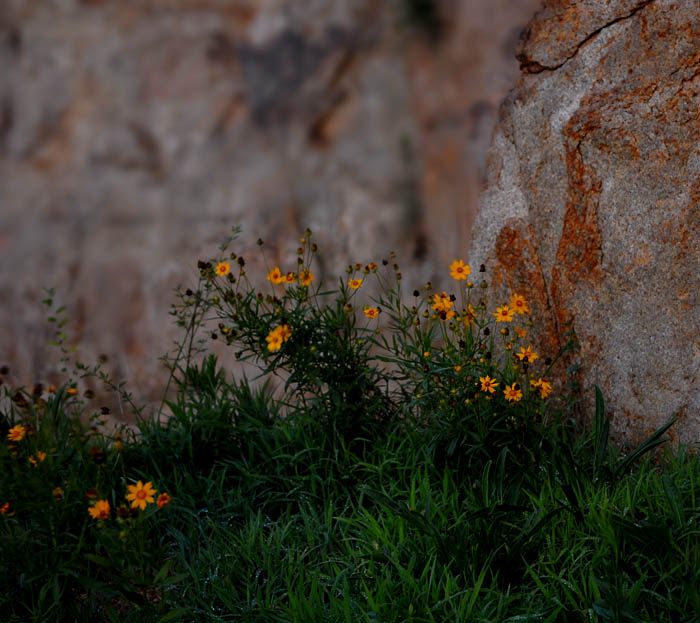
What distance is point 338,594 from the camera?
77.3 inches

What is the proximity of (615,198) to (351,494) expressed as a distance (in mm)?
1249

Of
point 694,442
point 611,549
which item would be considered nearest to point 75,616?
point 611,549

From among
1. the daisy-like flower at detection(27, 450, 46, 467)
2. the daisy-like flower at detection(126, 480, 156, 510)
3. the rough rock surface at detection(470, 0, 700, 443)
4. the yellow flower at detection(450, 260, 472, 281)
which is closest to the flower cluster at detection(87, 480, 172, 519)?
the daisy-like flower at detection(126, 480, 156, 510)

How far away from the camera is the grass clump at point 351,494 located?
5.96ft

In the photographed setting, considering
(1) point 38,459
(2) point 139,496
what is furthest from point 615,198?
(1) point 38,459

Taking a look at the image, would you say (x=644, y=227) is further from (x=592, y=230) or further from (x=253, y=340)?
(x=253, y=340)

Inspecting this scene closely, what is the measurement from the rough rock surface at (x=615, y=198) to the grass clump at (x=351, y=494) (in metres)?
0.14

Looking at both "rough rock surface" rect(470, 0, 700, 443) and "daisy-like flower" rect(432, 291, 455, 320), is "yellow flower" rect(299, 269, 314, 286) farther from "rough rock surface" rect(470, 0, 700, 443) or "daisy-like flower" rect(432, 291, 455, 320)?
"rough rock surface" rect(470, 0, 700, 443)

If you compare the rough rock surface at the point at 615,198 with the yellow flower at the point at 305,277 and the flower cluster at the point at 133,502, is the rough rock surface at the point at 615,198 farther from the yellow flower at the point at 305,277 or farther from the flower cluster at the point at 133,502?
the flower cluster at the point at 133,502

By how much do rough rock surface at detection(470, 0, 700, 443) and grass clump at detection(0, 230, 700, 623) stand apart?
0.14m

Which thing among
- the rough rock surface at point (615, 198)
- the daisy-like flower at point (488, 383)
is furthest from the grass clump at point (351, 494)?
the rough rock surface at point (615, 198)

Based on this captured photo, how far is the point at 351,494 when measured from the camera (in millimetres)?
2428

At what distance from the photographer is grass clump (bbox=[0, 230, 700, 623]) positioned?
182 centimetres

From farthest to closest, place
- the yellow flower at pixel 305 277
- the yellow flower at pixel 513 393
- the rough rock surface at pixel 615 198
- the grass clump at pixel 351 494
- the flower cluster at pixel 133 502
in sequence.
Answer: the yellow flower at pixel 305 277 → the rough rock surface at pixel 615 198 → the yellow flower at pixel 513 393 → the grass clump at pixel 351 494 → the flower cluster at pixel 133 502
